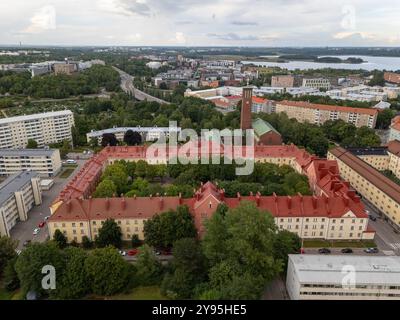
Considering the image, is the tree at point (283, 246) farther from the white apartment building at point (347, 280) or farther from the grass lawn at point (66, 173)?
the grass lawn at point (66, 173)

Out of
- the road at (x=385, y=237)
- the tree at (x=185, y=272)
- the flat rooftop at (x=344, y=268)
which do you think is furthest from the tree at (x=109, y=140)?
the flat rooftop at (x=344, y=268)

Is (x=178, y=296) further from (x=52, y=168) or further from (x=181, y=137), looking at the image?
(x=181, y=137)

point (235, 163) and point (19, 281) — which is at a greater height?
point (235, 163)

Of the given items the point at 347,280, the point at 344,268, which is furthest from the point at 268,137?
the point at 347,280

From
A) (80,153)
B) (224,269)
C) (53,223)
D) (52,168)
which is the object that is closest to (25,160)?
(52,168)

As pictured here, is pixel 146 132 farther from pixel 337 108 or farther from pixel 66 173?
pixel 337 108

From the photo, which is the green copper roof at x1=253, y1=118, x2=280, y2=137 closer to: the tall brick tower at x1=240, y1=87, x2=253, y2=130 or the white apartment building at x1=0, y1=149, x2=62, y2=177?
the tall brick tower at x1=240, y1=87, x2=253, y2=130

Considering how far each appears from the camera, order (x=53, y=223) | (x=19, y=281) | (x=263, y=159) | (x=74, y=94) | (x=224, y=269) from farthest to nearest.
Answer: (x=74, y=94) → (x=263, y=159) → (x=53, y=223) → (x=19, y=281) → (x=224, y=269)
